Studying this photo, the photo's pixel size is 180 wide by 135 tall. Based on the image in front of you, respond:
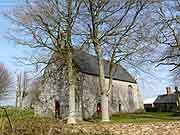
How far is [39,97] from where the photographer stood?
48.0 meters

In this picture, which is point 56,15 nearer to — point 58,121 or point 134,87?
point 58,121

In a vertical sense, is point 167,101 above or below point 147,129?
above

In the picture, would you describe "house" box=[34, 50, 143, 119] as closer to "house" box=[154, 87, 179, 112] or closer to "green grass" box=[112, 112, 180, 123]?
"green grass" box=[112, 112, 180, 123]

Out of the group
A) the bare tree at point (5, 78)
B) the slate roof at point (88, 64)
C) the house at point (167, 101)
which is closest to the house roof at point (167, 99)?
the house at point (167, 101)

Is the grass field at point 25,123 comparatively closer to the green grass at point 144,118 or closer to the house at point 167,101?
the green grass at point 144,118

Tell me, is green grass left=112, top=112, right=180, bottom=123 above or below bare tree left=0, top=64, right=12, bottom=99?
below

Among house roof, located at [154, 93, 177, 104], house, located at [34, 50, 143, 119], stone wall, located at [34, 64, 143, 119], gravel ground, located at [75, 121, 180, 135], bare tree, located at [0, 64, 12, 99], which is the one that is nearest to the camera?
gravel ground, located at [75, 121, 180, 135]

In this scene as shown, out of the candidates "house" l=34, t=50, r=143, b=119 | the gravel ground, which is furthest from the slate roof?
the gravel ground

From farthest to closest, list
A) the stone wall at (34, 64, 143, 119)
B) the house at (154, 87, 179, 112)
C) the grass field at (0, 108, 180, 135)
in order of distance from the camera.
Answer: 1. the house at (154, 87, 179, 112)
2. the stone wall at (34, 64, 143, 119)
3. the grass field at (0, 108, 180, 135)

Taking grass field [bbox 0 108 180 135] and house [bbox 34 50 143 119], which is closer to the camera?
grass field [bbox 0 108 180 135]

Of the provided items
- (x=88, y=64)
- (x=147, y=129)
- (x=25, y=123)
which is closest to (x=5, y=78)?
(x=88, y=64)

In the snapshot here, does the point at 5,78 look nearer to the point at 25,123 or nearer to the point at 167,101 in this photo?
the point at 167,101

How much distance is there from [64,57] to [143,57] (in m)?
8.18

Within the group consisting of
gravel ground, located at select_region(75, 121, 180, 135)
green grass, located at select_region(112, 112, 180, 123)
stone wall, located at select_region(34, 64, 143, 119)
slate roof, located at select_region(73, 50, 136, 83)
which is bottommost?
gravel ground, located at select_region(75, 121, 180, 135)
